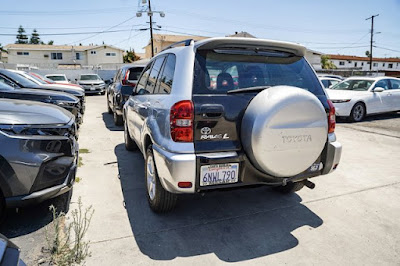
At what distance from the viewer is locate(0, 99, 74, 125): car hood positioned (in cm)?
285

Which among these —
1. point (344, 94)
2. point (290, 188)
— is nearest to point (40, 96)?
point (290, 188)

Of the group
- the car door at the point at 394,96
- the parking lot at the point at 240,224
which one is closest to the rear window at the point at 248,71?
the parking lot at the point at 240,224

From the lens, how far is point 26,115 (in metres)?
3.06

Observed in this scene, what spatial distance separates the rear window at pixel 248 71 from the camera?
2.74m

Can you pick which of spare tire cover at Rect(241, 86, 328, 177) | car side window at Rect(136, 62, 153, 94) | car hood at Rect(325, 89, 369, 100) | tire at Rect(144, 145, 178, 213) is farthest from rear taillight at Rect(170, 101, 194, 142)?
car hood at Rect(325, 89, 369, 100)

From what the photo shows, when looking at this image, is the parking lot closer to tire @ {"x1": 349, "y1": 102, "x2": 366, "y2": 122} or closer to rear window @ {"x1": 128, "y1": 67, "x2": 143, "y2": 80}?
rear window @ {"x1": 128, "y1": 67, "x2": 143, "y2": 80}

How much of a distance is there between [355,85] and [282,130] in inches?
376

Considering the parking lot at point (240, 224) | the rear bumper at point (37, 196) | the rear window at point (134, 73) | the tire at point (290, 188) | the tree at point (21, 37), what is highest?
the tree at point (21, 37)

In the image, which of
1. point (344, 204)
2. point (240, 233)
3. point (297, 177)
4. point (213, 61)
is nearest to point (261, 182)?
point (297, 177)

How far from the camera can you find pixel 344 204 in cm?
359

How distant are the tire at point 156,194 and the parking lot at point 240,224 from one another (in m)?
0.12

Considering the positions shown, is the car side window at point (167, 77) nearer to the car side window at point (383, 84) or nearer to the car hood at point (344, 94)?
the car hood at point (344, 94)

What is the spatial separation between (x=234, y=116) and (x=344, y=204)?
2.03m

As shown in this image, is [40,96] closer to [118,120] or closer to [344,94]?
[118,120]
